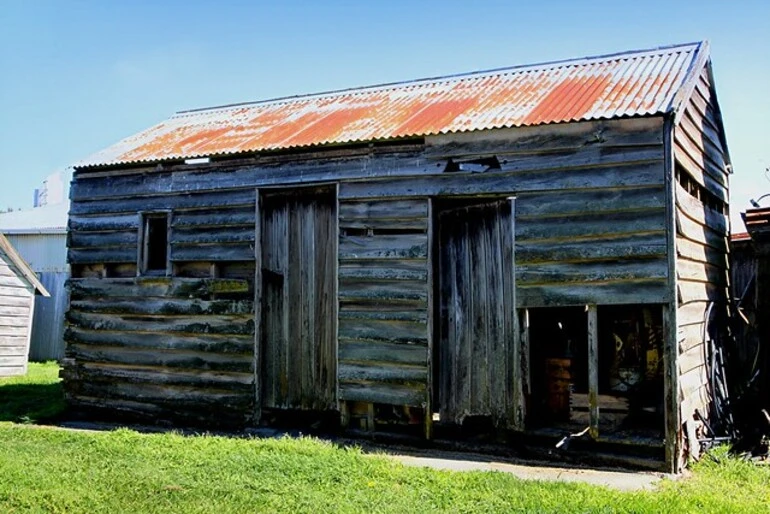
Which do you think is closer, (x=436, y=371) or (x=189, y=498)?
(x=189, y=498)

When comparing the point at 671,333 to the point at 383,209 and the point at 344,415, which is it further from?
the point at 344,415

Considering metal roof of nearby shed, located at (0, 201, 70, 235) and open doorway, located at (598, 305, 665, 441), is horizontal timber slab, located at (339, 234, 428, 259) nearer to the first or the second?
open doorway, located at (598, 305, 665, 441)

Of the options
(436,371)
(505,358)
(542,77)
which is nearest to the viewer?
(505,358)

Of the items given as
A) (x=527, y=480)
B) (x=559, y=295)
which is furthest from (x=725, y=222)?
(x=527, y=480)

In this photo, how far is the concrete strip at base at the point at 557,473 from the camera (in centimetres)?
678

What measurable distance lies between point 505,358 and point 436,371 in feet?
3.29

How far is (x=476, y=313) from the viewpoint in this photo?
28.5 feet

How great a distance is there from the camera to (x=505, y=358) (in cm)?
837

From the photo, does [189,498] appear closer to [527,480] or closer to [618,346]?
[527,480]

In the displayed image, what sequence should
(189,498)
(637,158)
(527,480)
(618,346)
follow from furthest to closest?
(618,346) < (637,158) < (527,480) < (189,498)

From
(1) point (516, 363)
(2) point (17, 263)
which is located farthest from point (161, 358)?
(2) point (17, 263)

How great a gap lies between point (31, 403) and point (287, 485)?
25.5 ft

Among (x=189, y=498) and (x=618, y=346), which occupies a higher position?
(x=618, y=346)

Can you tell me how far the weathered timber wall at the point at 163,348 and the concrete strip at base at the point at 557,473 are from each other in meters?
3.20
